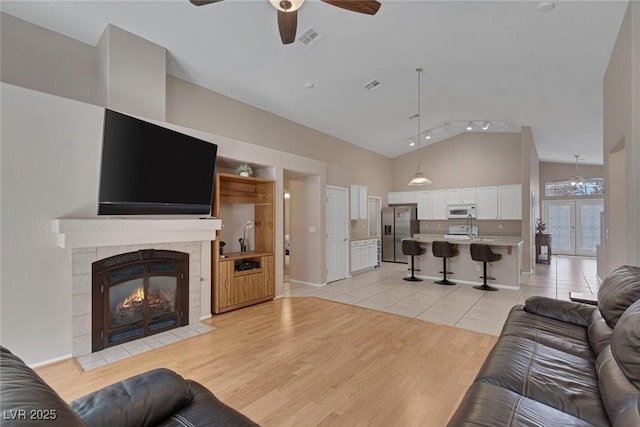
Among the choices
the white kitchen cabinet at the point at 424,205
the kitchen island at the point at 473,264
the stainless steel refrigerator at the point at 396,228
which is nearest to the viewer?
the kitchen island at the point at 473,264

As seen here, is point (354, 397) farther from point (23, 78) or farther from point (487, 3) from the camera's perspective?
point (23, 78)

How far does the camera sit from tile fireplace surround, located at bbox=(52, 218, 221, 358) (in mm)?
2920

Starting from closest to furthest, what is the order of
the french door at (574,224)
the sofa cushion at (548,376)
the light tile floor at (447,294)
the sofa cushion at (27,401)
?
the sofa cushion at (27,401)
the sofa cushion at (548,376)
the light tile floor at (447,294)
the french door at (574,224)

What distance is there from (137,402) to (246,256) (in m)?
3.35

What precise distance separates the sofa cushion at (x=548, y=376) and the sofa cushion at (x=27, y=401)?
1.85 meters

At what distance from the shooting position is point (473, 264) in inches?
249

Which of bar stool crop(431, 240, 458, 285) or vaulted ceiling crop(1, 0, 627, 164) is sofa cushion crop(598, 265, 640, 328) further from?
bar stool crop(431, 240, 458, 285)

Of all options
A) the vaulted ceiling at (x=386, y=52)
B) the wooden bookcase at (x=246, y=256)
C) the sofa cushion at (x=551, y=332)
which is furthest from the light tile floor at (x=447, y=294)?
the vaulted ceiling at (x=386, y=52)

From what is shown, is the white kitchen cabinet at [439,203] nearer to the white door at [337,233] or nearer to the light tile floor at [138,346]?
the white door at [337,233]

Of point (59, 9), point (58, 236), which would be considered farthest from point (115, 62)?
point (58, 236)

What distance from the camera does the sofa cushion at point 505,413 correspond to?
49.7 inches

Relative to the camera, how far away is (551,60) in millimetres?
3975

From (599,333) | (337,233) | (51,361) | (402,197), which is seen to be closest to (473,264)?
(337,233)

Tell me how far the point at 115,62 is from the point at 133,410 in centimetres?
384
